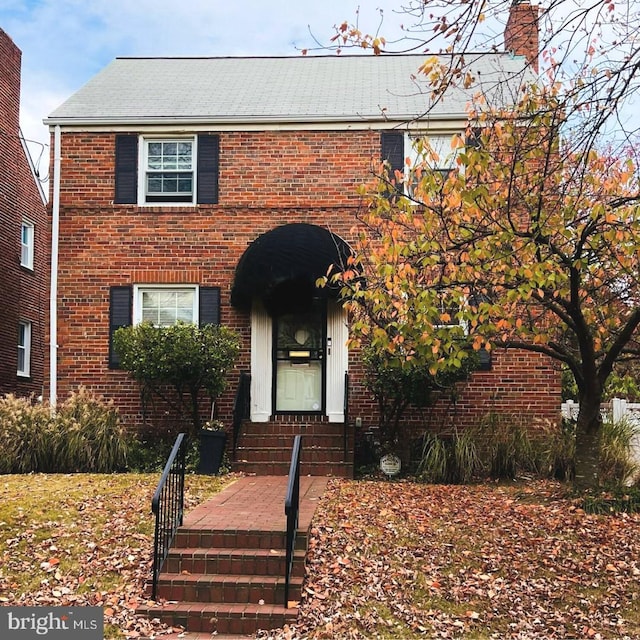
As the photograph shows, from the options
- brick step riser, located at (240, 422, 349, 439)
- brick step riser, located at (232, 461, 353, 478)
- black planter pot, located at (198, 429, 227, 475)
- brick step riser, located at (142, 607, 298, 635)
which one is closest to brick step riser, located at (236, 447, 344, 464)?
brick step riser, located at (232, 461, 353, 478)

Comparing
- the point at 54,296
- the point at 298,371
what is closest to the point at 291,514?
the point at 298,371

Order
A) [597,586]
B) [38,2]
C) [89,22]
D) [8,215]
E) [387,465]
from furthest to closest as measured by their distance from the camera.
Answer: [8,215]
[387,465]
[89,22]
[38,2]
[597,586]

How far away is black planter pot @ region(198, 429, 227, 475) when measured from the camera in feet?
37.7

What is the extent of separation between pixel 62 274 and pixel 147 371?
287cm

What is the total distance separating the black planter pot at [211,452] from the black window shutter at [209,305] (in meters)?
2.38

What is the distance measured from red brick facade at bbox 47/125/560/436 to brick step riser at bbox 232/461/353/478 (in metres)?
1.65

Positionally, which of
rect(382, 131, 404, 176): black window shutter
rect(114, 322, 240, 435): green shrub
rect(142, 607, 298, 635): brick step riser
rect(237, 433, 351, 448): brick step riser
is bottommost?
rect(142, 607, 298, 635): brick step riser

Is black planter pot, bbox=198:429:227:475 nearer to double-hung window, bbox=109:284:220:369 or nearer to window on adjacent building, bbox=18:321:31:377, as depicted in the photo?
double-hung window, bbox=109:284:220:369

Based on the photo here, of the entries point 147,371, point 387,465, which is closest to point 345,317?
point 387,465

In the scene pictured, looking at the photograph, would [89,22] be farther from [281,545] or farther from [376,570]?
[376,570]

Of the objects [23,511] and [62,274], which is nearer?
[23,511]

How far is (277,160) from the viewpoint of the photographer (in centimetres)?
1342

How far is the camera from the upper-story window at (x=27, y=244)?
67.3ft

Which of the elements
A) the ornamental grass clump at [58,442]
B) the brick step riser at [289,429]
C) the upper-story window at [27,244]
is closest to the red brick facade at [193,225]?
the brick step riser at [289,429]
